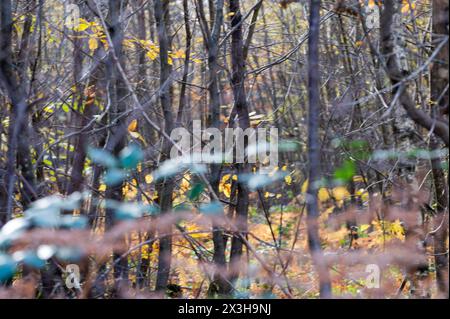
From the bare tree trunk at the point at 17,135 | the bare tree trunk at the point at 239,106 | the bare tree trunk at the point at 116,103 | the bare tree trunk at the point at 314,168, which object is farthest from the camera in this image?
the bare tree trunk at the point at 239,106

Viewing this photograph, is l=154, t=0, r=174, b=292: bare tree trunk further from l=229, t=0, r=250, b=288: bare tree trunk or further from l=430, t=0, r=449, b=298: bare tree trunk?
l=430, t=0, r=449, b=298: bare tree trunk

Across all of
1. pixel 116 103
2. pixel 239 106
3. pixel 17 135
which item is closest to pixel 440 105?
pixel 239 106

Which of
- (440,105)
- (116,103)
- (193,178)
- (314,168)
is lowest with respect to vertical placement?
(314,168)

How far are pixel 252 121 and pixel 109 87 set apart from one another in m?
2.04

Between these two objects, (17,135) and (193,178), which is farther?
(193,178)

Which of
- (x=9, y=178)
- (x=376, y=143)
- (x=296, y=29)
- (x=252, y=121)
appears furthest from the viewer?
(x=296, y=29)

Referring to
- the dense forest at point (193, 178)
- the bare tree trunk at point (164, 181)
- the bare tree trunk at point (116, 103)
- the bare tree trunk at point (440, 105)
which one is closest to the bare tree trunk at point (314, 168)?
the dense forest at point (193, 178)

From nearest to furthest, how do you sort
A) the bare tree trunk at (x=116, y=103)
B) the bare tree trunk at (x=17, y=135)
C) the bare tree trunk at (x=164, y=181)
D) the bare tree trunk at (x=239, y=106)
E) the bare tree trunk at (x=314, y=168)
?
the bare tree trunk at (x=314, y=168) → the bare tree trunk at (x=17, y=135) → the bare tree trunk at (x=116, y=103) → the bare tree trunk at (x=164, y=181) → the bare tree trunk at (x=239, y=106)

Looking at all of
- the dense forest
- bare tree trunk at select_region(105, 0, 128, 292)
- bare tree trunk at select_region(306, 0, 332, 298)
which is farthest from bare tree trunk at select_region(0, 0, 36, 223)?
bare tree trunk at select_region(306, 0, 332, 298)

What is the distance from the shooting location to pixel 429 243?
5.58 m

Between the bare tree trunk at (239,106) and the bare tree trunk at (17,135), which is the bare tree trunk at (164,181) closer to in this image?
the bare tree trunk at (239,106)

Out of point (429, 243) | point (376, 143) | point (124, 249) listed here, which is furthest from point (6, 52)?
point (376, 143)

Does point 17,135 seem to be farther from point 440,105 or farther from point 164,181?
point 440,105
